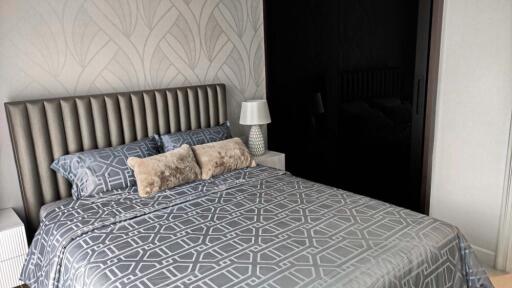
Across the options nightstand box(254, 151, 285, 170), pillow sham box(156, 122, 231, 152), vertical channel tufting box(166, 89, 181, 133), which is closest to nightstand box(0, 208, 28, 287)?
pillow sham box(156, 122, 231, 152)

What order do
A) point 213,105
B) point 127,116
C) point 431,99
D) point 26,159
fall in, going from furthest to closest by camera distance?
1. point 213,105
2. point 127,116
3. point 431,99
4. point 26,159

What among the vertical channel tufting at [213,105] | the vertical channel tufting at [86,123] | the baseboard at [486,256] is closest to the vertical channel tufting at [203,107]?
the vertical channel tufting at [213,105]

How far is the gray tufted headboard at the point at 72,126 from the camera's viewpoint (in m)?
2.38

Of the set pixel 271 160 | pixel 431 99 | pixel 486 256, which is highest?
pixel 431 99

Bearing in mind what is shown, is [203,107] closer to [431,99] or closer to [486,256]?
[431,99]

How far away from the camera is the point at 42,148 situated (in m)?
2.43

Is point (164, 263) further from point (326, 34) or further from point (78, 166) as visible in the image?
point (326, 34)

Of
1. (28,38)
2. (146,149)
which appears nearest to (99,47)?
(28,38)

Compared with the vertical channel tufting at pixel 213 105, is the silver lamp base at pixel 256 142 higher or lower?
lower

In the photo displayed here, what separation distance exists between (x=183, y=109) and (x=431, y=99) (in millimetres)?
1971

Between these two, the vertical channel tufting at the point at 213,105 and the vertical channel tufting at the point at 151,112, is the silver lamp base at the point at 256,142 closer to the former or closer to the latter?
the vertical channel tufting at the point at 213,105

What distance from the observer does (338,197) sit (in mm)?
2234

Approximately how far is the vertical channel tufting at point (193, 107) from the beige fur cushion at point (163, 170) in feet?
2.04

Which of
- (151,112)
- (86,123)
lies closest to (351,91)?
(151,112)
